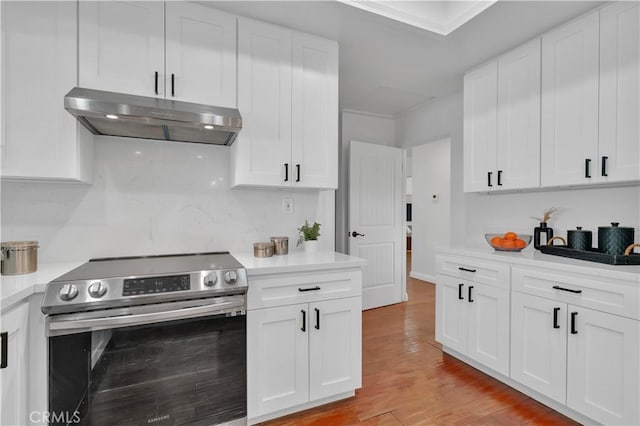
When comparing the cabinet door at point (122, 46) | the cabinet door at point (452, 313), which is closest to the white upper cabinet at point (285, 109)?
the cabinet door at point (122, 46)

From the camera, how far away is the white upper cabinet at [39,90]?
158cm

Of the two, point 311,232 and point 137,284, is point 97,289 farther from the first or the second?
point 311,232

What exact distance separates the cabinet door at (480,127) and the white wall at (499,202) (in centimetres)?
37

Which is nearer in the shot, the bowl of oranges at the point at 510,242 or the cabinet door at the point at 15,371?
the cabinet door at the point at 15,371

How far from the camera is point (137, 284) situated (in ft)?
4.70

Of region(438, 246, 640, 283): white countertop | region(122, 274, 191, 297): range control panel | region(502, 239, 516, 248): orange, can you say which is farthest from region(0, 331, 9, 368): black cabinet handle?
region(502, 239, 516, 248): orange

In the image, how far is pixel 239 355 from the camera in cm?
167

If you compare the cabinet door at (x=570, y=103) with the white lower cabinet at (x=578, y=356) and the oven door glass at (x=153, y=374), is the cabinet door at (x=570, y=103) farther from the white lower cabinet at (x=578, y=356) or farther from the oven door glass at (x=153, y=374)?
the oven door glass at (x=153, y=374)

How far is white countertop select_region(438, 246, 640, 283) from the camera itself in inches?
62.7

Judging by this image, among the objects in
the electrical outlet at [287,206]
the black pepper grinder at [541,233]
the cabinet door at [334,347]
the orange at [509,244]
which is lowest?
the cabinet door at [334,347]

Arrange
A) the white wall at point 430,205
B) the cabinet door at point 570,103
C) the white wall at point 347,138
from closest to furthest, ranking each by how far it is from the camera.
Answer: the cabinet door at point 570,103
the white wall at point 347,138
the white wall at point 430,205

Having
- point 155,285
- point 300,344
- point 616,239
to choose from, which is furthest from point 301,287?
point 616,239

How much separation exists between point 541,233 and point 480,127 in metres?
1.01

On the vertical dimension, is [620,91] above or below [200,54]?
below
